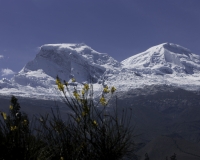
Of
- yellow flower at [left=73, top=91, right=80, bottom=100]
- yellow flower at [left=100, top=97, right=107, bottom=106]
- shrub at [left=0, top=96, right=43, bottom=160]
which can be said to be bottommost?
shrub at [left=0, top=96, right=43, bottom=160]

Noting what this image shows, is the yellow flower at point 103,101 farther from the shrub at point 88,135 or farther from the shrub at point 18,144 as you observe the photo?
the shrub at point 18,144

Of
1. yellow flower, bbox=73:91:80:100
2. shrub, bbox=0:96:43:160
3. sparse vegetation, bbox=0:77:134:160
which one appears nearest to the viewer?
yellow flower, bbox=73:91:80:100

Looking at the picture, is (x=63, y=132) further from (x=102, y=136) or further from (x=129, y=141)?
(x=129, y=141)

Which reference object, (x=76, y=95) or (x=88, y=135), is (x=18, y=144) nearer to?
(x=88, y=135)

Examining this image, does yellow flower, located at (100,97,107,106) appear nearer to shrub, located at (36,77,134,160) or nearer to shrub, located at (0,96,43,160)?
shrub, located at (36,77,134,160)

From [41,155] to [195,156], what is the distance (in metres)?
178

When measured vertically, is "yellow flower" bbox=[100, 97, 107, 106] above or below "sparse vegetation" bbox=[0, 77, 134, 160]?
above

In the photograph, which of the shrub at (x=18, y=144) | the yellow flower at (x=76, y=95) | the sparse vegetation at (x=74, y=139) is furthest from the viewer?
the shrub at (x=18, y=144)

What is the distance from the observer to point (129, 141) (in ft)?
36.1

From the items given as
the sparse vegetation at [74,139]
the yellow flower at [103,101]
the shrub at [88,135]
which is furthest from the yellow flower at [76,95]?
the yellow flower at [103,101]

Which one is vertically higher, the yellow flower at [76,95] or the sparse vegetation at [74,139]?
the yellow flower at [76,95]

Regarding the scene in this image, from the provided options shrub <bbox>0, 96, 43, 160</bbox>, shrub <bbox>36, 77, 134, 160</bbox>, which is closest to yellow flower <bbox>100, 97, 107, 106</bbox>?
shrub <bbox>36, 77, 134, 160</bbox>

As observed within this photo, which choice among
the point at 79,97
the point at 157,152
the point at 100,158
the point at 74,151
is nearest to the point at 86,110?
the point at 79,97

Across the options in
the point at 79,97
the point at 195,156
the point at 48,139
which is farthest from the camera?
the point at 195,156
